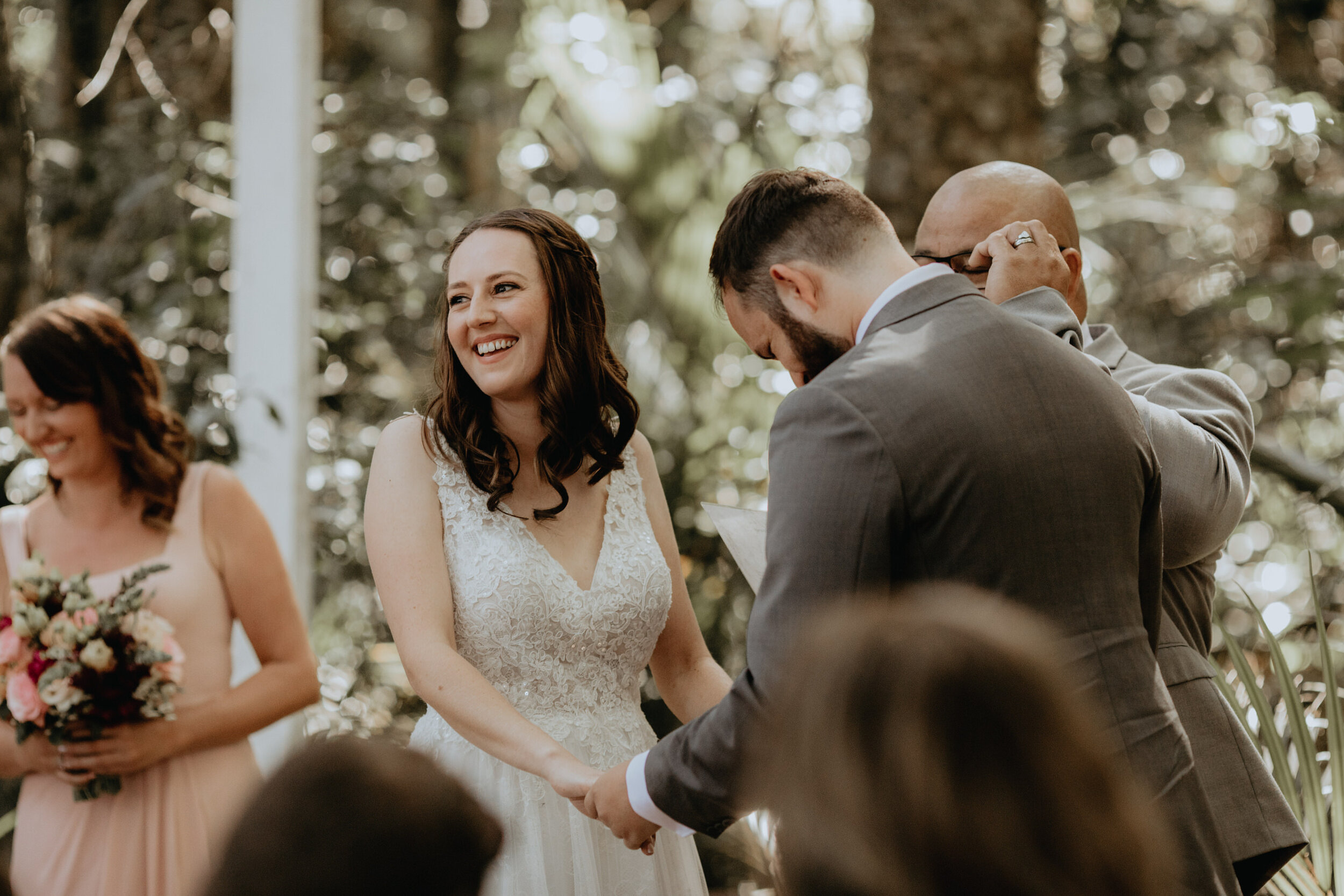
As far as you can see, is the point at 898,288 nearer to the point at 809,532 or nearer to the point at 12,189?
the point at 809,532

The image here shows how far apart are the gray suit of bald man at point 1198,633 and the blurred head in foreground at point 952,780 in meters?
1.20

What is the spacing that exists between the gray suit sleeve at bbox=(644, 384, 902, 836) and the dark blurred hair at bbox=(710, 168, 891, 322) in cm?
30

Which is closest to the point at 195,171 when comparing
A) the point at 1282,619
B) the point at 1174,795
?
the point at 1174,795

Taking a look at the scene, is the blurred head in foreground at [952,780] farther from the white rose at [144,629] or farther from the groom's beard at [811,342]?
the white rose at [144,629]

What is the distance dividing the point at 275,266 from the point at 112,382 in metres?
1.02

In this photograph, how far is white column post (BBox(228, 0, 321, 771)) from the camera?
12.5 feet

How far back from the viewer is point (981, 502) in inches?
65.2

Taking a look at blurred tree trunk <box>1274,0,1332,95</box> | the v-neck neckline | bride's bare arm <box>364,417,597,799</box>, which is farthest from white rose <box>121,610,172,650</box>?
blurred tree trunk <box>1274,0,1332,95</box>

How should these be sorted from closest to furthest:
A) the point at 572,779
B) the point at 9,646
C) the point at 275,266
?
the point at 572,779
the point at 9,646
the point at 275,266

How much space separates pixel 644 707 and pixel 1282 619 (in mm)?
2717

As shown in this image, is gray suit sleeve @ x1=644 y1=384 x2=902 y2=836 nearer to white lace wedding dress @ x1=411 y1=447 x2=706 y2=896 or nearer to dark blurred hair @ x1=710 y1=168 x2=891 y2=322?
dark blurred hair @ x1=710 y1=168 x2=891 y2=322

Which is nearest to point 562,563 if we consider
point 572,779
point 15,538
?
point 572,779

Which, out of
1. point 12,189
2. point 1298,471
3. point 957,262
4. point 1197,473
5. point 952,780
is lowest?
point 1298,471

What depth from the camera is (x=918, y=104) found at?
4.05 m
